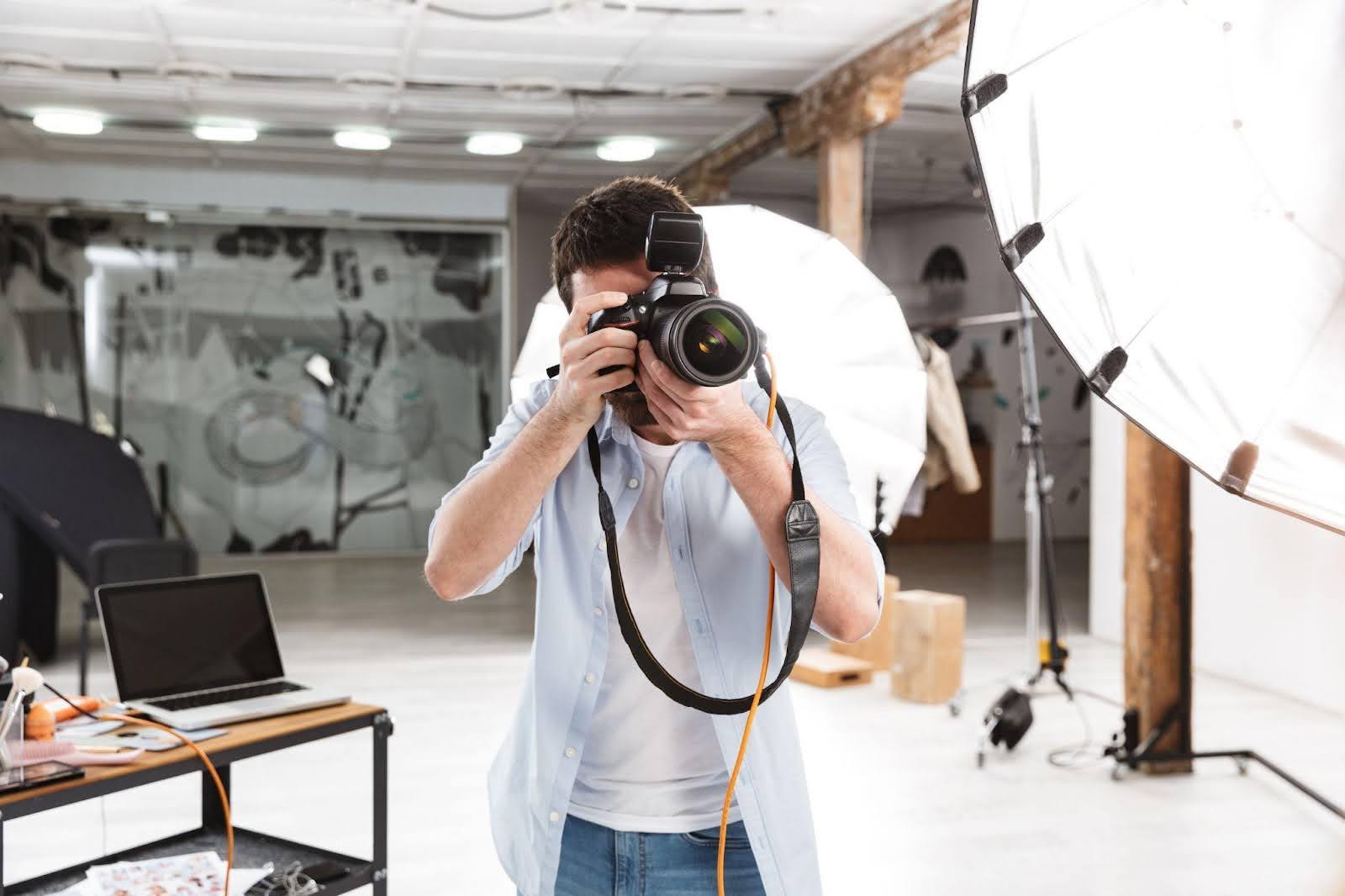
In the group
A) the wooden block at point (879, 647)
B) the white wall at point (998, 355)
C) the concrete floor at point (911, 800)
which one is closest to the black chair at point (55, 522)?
the concrete floor at point (911, 800)

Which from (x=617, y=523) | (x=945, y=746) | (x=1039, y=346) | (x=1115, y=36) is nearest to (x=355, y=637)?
(x=945, y=746)

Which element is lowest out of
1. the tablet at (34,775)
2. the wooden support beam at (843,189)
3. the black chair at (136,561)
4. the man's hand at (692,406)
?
the black chair at (136,561)

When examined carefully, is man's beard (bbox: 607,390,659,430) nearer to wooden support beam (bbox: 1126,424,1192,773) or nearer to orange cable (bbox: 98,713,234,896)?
orange cable (bbox: 98,713,234,896)

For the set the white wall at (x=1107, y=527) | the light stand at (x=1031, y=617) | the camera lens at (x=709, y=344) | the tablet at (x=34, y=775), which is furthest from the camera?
the white wall at (x=1107, y=527)

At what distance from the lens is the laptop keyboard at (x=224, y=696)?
2100 mm

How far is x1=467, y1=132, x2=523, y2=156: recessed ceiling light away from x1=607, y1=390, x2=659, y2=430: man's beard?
6.46 meters

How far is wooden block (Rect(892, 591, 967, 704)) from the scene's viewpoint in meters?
4.73

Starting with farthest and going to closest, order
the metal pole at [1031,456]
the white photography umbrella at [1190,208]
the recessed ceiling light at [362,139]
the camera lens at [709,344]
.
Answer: the recessed ceiling light at [362,139] → the metal pole at [1031,456] → the camera lens at [709,344] → the white photography umbrella at [1190,208]

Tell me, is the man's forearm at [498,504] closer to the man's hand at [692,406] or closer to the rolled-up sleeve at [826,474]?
the man's hand at [692,406]

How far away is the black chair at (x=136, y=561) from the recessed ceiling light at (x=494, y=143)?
3.28m

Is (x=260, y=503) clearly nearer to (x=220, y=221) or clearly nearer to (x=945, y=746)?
(x=220, y=221)

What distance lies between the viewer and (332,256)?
930cm

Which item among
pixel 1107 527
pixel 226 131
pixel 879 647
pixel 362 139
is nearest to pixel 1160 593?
pixel 879 647

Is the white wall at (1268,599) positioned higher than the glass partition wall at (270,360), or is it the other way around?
the glass partition wall at (270,360)
